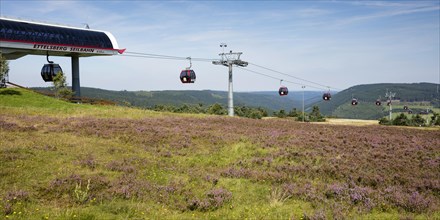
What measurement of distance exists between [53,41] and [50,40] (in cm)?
51

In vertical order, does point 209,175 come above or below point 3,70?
below

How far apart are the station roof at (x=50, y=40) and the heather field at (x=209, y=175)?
31774 mm

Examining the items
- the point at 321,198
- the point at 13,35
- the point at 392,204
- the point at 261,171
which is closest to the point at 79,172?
the point at 261,171

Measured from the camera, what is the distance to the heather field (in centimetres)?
1177

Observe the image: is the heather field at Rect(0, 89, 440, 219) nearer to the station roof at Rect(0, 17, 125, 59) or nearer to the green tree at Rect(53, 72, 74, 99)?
the station roof at Rect(0, 17, 125, 59)

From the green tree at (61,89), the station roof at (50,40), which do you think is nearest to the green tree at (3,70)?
the station roof at (50,40)

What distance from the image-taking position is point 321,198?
13070mm

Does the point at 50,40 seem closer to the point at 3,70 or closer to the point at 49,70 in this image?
the point at 3,70

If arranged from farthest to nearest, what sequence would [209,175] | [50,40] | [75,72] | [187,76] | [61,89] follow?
[61,89], [75,72], [50,40], [187,76], [209,175]

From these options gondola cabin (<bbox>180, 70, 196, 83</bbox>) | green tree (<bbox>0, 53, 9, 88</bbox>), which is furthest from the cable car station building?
gondola cabin (<bbox>180, 70, 196, 83</bbox>)

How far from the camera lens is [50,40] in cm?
5516

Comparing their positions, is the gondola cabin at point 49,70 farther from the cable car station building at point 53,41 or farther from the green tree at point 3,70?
the green tree at point 3,70

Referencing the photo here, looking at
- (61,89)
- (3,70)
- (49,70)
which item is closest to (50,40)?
(3,70)

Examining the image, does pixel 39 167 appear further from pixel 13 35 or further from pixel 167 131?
pixel 13 35
